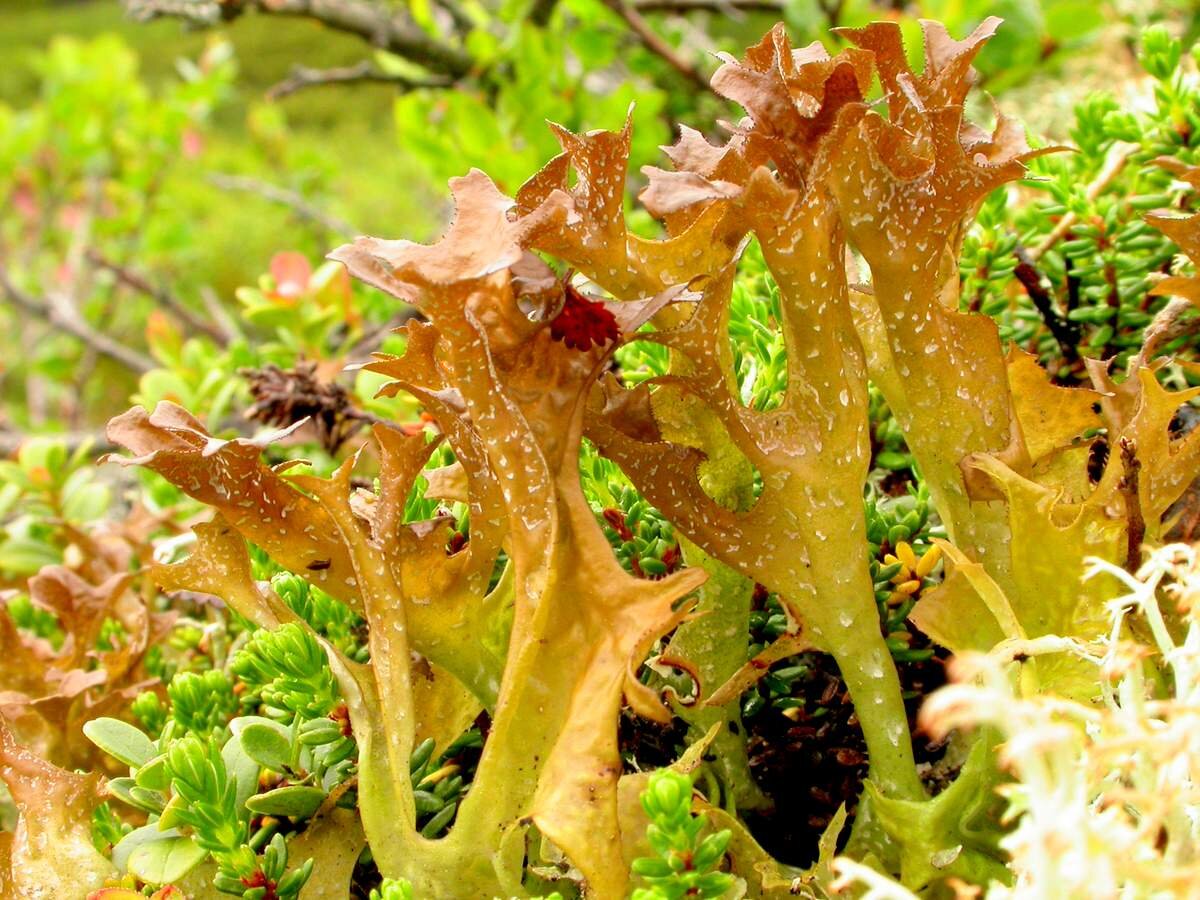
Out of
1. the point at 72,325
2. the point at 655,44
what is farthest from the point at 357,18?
the point at 72,325

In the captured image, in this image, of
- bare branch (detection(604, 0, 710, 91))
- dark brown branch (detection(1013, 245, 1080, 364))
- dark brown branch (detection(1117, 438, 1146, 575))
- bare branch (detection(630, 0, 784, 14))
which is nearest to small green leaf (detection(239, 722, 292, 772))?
dark brown branch (detection(1117, 438, 1146, 575))

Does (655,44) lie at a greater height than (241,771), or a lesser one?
greater

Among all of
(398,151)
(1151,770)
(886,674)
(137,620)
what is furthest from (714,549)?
(398,151)

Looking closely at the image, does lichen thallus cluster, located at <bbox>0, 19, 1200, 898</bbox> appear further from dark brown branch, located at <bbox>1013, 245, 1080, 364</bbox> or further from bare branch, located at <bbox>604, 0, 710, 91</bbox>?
bare branch, located at <bbox>604, 0, 710, 91</bbox>

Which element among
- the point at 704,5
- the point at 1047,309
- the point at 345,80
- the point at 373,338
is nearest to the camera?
the point at 1047,309

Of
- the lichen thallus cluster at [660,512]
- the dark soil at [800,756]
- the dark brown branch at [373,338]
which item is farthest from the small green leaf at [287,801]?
the dark brown branch at [373,338]

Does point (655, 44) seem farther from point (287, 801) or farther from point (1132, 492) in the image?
point (287, 801)
